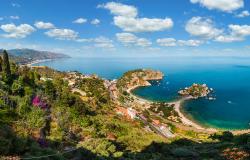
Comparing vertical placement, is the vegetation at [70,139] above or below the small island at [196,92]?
above

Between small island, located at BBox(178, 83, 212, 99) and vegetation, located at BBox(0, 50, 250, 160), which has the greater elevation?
vegetation, located at BBox(0, 50, 250, 160)

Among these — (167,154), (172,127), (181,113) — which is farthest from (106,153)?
(181,113)

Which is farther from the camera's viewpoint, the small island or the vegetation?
the small island

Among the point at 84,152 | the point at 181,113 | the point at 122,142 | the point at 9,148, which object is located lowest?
the point at 181,113

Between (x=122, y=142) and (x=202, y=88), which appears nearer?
(x=122, y=142)

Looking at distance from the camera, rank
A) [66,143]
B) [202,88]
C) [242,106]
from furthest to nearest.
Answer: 1. [202,88]
2. [242,106]
3. [66,143]

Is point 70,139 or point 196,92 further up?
point 70,139

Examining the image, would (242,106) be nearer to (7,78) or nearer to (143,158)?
(7,78)

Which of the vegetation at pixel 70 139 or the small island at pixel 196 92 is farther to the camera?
the small island at pixel 196 92

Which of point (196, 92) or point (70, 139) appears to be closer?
point (70, 139)

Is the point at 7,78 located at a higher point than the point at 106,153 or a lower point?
higher

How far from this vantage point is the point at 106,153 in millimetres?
29531

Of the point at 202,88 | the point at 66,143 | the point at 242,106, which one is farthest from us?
the point at 202,88

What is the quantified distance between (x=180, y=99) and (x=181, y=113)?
41.8 m
